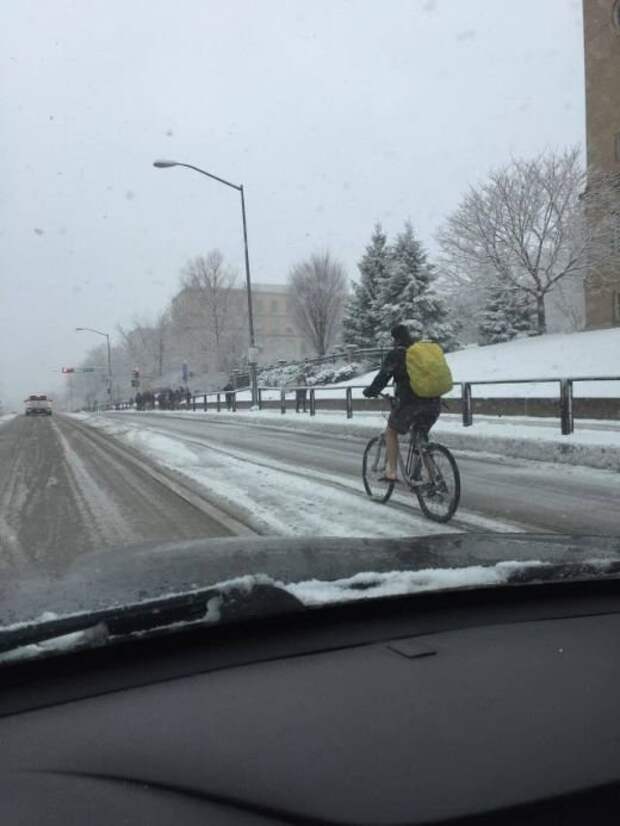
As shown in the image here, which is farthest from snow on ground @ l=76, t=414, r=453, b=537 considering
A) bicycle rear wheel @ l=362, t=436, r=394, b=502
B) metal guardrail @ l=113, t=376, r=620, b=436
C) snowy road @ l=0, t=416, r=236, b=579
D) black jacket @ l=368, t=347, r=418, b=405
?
metal guardrail @ l=113, t=376, r=620, b=436

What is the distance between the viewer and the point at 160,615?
2.03 m

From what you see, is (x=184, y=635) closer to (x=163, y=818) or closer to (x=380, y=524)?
(x=163, y=818)

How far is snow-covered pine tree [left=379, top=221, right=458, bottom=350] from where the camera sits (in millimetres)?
41562

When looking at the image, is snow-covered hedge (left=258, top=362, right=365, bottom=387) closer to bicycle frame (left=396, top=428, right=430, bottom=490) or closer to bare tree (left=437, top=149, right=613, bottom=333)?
bare tree (left=437, top=149, right=613, bottom=333)

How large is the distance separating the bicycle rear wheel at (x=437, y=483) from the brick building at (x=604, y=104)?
31741mm

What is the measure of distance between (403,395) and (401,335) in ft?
1.89

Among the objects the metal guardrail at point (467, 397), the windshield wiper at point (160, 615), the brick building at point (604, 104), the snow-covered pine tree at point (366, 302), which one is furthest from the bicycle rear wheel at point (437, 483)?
the snow-covered pine tree at point (366, 302)

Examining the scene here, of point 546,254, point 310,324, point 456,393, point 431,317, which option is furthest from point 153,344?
point 456,393

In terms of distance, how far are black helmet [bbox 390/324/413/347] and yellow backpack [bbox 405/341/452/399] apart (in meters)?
0.37

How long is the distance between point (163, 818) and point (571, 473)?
9574 millimetres

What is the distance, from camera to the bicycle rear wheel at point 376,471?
8.10 meters

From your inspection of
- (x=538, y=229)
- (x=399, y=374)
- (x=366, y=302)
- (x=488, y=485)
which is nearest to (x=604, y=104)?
(x=538, y=229)

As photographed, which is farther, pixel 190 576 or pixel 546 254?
pixel 546 254

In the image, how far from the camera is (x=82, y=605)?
83.5 inches
